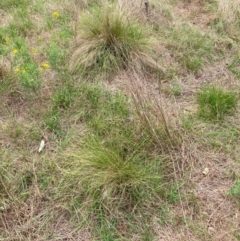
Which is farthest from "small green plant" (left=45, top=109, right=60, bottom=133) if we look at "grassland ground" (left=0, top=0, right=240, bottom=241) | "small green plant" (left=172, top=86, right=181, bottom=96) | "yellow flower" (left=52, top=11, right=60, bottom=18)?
"yellow flower" (left=52, top=11, right=60, bottom=18)

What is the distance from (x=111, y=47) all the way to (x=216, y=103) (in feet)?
4.17

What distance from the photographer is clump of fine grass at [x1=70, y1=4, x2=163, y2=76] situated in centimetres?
370

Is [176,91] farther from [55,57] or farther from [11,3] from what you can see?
[11,3]

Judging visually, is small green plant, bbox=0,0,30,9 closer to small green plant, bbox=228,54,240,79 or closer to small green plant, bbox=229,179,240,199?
small green plant, bbox=228,54,240,79

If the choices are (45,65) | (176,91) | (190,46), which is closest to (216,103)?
(176,91)

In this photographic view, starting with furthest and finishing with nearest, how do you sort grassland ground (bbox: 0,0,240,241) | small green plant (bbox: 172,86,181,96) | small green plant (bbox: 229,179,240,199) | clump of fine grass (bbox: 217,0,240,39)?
clump of fine grass (bbox: 217,0,240,39) → small green plant (bbox: 172,86,181,96) → small green plant (bbox: 229,179,240,199) → grassland ground (bbox: 0,0,240,241)

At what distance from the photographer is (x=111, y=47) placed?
149 inches

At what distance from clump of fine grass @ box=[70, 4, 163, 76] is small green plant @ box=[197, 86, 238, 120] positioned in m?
0.68

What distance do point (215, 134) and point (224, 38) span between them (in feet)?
5.40

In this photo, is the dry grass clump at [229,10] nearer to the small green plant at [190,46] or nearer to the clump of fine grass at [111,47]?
the small green plant at [190,46]

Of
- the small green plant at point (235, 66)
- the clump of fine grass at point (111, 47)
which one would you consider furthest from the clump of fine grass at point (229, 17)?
the clump of fine grass at point (111, 47)

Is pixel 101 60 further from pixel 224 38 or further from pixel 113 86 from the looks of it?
pixel 224 38

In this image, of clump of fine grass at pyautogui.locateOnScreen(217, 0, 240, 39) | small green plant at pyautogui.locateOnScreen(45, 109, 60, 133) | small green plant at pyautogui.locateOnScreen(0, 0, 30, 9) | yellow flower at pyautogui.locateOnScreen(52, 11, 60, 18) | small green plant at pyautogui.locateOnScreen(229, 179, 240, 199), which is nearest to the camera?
small green plant at pyautogui.locateOnScreen(229, 179, 240, 199)

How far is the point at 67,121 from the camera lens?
321 centimetres
